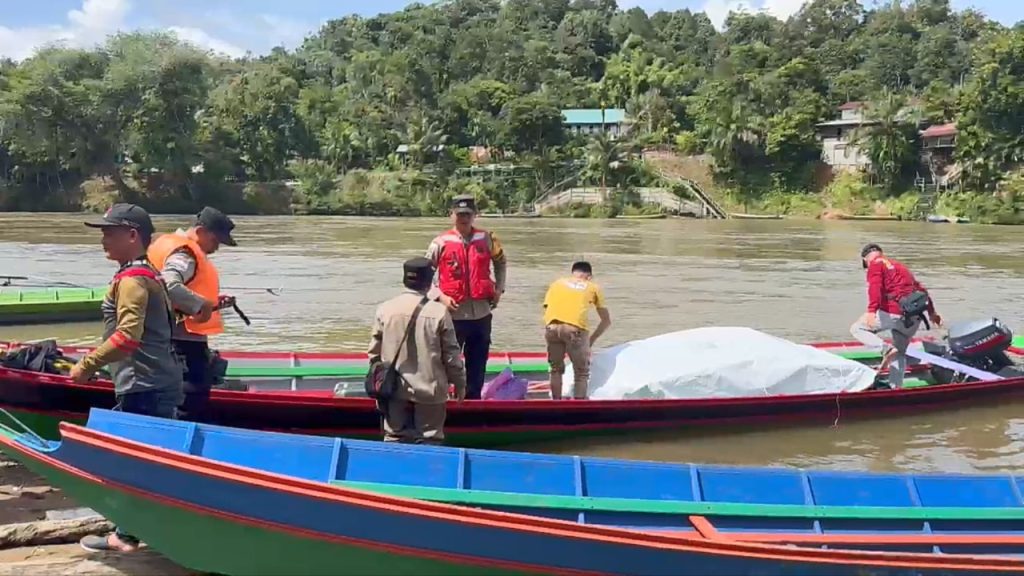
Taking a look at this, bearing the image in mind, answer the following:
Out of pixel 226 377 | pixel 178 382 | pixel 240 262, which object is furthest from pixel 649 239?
pixel 178 382

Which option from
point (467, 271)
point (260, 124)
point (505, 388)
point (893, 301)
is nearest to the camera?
point (467, 271)

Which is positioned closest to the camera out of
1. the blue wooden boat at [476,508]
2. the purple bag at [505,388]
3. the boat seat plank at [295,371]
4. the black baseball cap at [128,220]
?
the blue wooden boat at [476,508]

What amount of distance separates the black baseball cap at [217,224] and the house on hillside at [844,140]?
66.7 meters

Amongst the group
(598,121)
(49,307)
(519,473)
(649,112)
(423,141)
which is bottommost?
(49,307)

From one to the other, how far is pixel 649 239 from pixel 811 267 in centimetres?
1386

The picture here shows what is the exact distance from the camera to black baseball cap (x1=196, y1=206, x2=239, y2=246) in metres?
5.72

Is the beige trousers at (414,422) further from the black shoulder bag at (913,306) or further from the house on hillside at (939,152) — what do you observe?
the house on hillside at (939,152)

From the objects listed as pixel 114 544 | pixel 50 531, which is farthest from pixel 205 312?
pixel 50 531

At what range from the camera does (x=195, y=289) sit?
5.66 meters

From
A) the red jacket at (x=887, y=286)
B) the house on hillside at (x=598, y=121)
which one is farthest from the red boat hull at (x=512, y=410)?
the house on hillside at (x=598, y=121)

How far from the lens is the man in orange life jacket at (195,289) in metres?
5.44

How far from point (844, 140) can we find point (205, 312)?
6942cm

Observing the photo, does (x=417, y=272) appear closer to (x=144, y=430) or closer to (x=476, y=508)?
(x=476, y=508)

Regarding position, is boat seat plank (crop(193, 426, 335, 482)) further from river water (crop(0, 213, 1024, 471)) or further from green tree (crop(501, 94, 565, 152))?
green tree (crop(501, 94, 565, 152))
